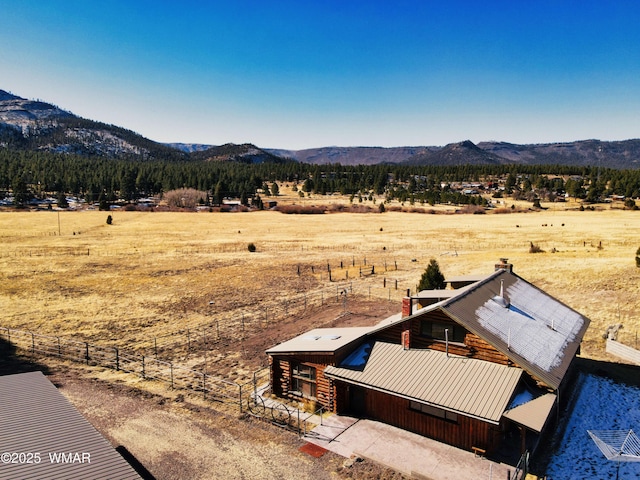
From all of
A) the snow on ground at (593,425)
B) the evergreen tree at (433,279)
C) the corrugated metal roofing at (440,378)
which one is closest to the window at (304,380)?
the corrugated metal roofing at (440,378)

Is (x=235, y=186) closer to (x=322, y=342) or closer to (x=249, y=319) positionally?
(x=249, y=319)

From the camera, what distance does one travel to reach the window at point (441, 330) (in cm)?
1881

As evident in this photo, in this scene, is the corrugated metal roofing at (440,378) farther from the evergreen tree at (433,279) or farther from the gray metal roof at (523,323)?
the evergreen tree at (433,279)

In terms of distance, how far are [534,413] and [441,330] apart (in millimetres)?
4979

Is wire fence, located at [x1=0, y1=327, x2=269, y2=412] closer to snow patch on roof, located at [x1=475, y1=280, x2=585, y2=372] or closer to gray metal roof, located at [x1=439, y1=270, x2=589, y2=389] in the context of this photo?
gray metal roof, located at [x1=439, y1=270, x2=589, y2=389]

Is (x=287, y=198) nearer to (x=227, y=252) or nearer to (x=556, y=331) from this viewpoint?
(x=227, y=252)

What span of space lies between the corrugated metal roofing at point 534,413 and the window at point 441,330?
3738mm

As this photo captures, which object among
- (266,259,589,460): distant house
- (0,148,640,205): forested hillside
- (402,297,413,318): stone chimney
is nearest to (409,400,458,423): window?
(266,259,589,460): distant house

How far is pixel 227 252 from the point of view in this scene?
64750mm

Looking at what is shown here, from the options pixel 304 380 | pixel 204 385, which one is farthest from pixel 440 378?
pixel 204 385

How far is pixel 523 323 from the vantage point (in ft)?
66.9

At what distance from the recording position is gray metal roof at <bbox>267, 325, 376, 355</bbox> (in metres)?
20.5

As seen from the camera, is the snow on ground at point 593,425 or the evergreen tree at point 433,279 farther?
the evergreen tree at point 433,279

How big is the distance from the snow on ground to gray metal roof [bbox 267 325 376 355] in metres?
9.65
